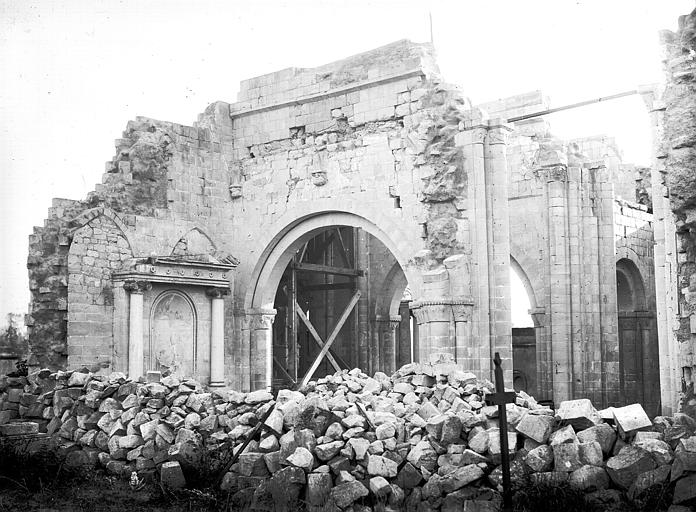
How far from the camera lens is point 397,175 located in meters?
15.3

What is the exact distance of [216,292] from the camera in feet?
53.8

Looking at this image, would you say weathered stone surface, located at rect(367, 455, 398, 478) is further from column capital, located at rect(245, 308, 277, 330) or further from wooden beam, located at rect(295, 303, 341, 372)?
wooden beam, located at rect(295, 303, 341, 372)

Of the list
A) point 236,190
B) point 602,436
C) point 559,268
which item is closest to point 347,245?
point 236,190

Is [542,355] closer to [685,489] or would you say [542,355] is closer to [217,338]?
[217,338]

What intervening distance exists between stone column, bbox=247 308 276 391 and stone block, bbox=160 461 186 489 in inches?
303

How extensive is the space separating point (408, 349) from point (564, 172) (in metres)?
7.88

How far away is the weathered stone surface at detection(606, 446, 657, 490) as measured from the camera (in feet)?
23.1

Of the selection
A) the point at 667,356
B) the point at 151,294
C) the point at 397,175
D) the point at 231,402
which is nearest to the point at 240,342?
the point at 151,294

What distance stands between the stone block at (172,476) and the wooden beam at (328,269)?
32.8ft

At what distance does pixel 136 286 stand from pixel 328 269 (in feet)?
18.5

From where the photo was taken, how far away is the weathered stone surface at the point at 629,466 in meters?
7.05

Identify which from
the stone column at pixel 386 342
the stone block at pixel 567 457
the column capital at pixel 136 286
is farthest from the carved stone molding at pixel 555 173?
the stone block at pixel 567 457

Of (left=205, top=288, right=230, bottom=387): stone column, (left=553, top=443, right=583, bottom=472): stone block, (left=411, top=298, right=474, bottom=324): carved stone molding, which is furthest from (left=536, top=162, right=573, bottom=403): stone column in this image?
(left=553, top=443, right=583, bottom=472): stone block

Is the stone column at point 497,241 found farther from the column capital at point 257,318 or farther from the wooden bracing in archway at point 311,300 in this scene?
the wooden bracing in archway at point 311,300
